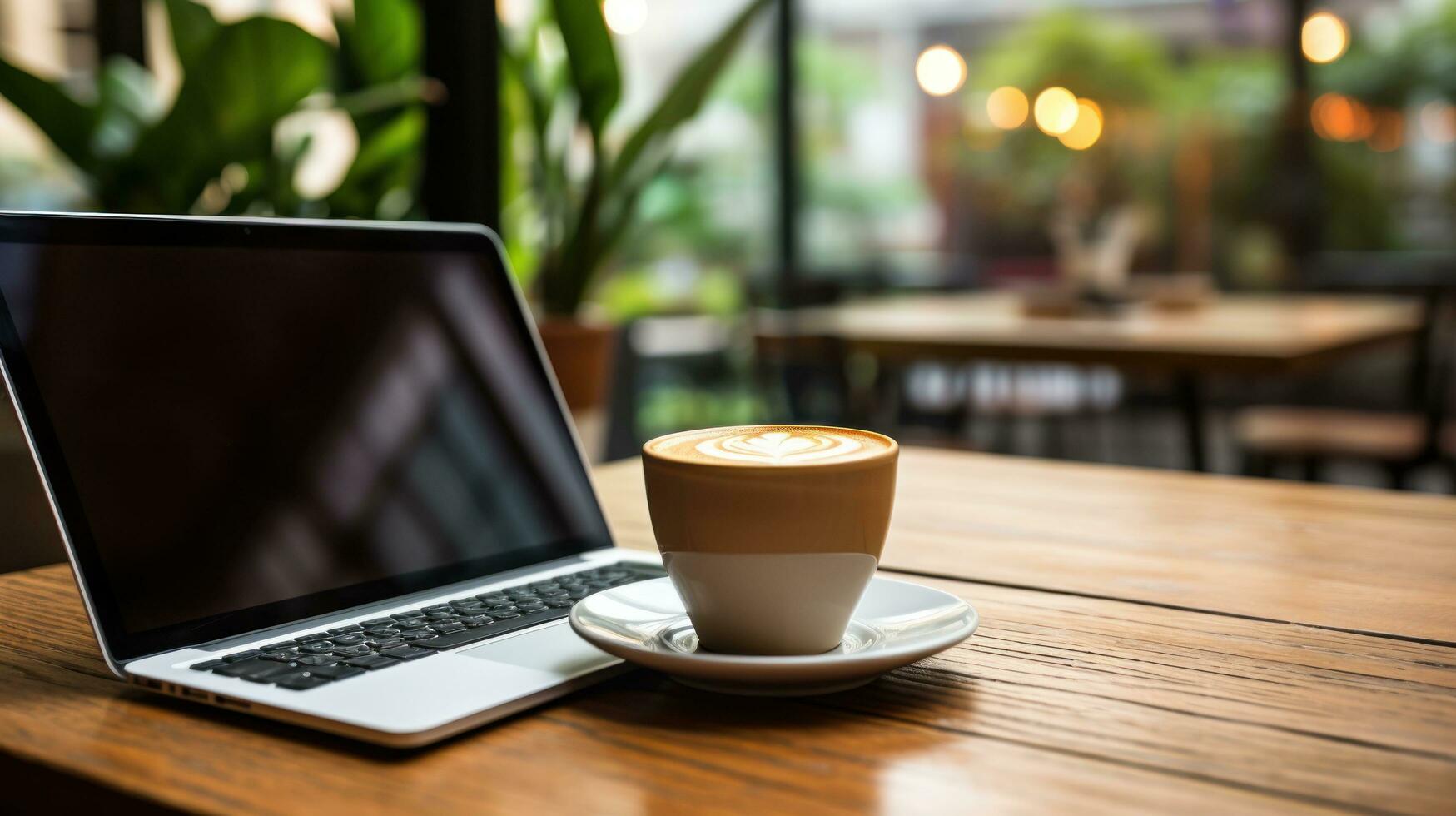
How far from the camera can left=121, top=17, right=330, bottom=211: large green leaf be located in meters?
1.51

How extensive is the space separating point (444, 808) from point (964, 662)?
233 millimetres

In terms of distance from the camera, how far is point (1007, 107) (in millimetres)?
5496

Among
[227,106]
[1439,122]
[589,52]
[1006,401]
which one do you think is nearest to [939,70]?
[1439,122]

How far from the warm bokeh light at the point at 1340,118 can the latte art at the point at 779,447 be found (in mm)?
5118

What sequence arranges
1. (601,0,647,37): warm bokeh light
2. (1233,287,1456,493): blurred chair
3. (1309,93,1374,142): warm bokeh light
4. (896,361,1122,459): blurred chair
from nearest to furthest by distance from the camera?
1. (1233,287,1456,493): blurred chair
2. (896,361,1122,459): blurred chair
3. (1309,93,1374,142): warm bokeh light
4. (601,0,647,37): warm bokeh light

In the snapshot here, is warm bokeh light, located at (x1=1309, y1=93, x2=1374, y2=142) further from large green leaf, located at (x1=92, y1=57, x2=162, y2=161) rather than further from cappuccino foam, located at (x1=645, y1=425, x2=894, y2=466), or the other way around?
cappuccino foam, located at (x1=645, y1=425, x2=894, y2=466)

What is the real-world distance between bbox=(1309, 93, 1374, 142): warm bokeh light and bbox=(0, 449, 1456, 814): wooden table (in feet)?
15.9

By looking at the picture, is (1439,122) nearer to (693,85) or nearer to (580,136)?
(580,136)

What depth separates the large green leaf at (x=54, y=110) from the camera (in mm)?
1557

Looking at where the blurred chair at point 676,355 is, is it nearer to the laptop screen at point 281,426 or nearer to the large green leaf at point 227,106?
the large green leaf at point 227,106

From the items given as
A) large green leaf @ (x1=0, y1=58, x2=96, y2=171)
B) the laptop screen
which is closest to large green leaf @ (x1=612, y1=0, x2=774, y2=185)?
large green leaf @ (x1=0, y1=58, x2=96, y2=171)

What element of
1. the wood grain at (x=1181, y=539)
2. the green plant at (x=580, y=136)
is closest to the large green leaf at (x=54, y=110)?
the green plant at (x=580, y=136)

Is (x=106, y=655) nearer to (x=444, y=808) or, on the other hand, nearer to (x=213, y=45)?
(x=444, y=808)

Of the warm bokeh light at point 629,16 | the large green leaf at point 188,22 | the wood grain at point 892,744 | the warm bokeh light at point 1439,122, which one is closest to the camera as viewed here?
the wood grain at point 892,744
